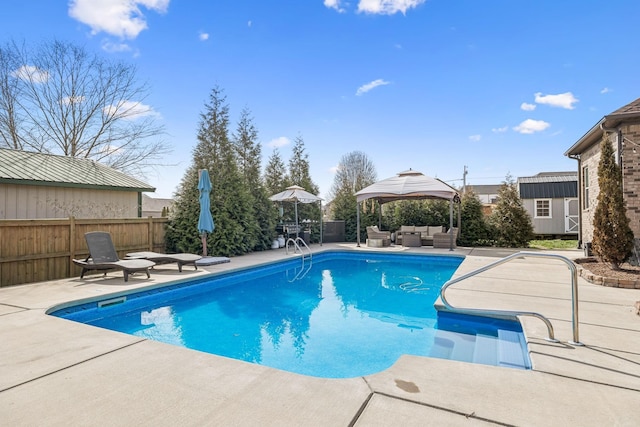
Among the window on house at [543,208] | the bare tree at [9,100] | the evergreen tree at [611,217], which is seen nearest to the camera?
the evergreen tree at [611,217]

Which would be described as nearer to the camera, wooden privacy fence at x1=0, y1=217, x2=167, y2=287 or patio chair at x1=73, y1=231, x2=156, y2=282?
wooden privacy fence at x1=0, y1=217, x2=167, y2=287

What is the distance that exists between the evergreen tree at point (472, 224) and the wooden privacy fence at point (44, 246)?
39.4 feet

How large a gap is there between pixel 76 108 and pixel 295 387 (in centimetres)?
1983

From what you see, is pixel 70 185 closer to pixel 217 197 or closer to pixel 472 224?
pixel 217 197

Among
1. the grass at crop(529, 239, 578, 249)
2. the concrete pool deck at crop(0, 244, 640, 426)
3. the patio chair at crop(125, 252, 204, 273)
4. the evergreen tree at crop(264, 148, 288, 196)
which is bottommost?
the concrete pool deck at crop(0, 244, 640, 426)

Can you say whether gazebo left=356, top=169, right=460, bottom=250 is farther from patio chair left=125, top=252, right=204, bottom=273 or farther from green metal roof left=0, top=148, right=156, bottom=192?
green metal roof left=0, top=148, right=156, bottom=192

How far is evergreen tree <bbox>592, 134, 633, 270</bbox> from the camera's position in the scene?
6.50m

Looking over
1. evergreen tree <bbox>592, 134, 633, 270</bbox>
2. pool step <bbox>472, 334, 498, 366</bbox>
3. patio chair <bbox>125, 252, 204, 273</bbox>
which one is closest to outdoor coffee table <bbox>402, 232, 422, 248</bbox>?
evergreen tree <bbox>592, 134, 633, 270</bbox>

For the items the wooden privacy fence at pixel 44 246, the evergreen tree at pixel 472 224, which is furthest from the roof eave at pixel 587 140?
the wooden privacy fence at pixel 44 246

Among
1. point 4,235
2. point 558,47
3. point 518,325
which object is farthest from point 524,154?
point 4,235

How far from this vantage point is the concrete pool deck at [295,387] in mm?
2107

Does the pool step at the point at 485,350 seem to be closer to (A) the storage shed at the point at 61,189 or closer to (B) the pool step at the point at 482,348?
(B) the pool step at the point at 482,348

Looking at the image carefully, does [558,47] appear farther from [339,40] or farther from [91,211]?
[91,211]

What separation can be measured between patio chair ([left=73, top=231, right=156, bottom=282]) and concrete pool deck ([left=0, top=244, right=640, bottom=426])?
2.99 meters
